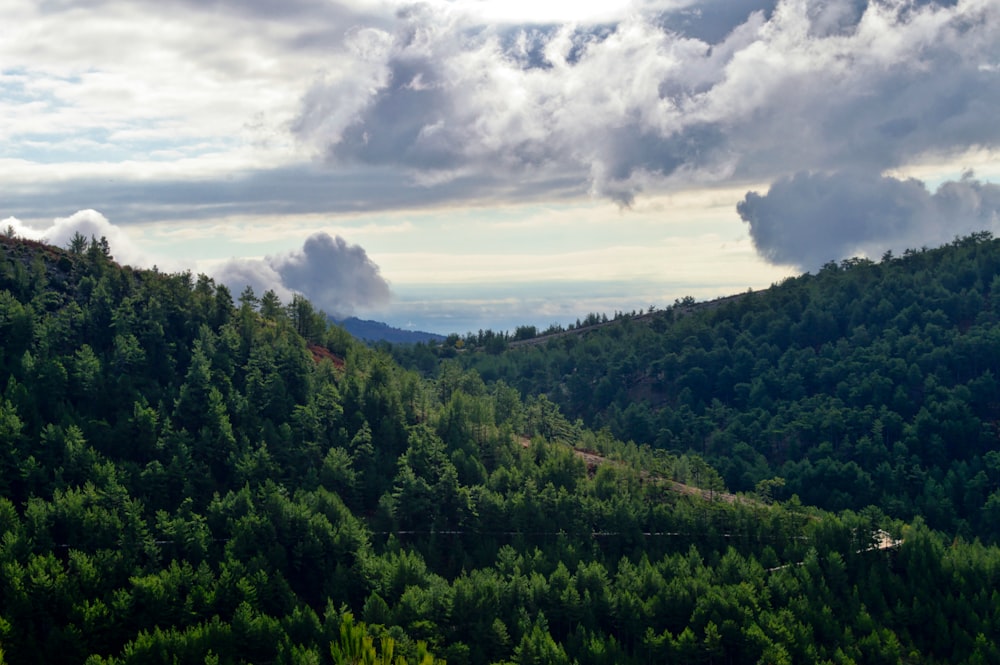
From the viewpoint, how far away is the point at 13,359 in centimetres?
19250

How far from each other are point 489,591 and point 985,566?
88.7m

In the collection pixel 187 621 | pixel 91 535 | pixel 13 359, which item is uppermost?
pixel 13 359

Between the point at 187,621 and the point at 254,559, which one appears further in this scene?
the point at 254,559

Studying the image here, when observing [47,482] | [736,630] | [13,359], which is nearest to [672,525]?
[736,630]

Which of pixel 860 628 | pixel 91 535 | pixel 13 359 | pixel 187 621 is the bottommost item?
pixel 860 628

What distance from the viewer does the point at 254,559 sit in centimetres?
16238

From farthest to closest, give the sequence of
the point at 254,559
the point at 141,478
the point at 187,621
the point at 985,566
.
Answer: the point at 985,566 → the point at 141,478 → the point at 254,559 → the point at 187,621

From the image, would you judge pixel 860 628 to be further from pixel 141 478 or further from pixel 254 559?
pixel 141 478

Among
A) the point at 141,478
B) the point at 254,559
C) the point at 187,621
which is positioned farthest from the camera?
the point at 141,478

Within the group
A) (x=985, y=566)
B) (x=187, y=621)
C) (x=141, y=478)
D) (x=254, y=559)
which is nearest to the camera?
(x=187, y=621)

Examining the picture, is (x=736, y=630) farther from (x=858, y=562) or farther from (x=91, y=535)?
(x=91, y=535)

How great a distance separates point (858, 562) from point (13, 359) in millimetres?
153375

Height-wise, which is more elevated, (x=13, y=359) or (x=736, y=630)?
(x=13, y=359)

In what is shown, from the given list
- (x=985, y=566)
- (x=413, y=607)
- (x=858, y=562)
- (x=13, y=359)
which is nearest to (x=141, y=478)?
(x=13, y=359)
